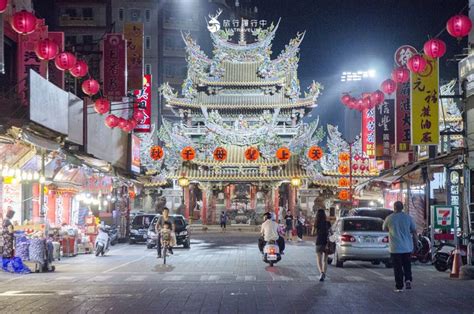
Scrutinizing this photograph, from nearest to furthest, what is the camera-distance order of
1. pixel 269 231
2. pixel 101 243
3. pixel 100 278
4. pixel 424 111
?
pixel 100 278 → pixel 269 231 → pixel 424 111 → pixel 101 243

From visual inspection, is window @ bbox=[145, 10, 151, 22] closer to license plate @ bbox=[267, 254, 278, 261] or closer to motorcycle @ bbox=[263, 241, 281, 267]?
motorcycle @ bbox=[263, 241, 281, 267]

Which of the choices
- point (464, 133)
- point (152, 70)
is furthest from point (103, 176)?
point (152, 70)

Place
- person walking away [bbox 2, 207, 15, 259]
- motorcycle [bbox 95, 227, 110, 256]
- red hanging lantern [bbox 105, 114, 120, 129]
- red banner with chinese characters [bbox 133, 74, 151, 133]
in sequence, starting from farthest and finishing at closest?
red banner with chinese characters [bbox 133, 74, 151, 133] < red hanging lantern [bbox 105, 114, 120, 129] < motorcycle [bbox 95, 227, 110, 256] < person walking away [bbox 2, 207, 15, 259]

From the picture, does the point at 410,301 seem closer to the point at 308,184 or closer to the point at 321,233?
the point at 321,233

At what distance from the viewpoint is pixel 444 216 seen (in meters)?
21.1

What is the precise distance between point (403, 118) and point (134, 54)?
12.3m

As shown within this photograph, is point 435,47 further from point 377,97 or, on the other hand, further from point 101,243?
point 101,243

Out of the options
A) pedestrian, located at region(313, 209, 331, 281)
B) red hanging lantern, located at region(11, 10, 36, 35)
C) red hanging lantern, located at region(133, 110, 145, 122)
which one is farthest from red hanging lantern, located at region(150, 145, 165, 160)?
pedestrian, located at region(313, 209, 331, 281)

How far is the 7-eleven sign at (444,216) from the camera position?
21.0 metres

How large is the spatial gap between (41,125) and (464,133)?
12.9m

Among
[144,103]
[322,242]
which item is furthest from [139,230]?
[322,242]

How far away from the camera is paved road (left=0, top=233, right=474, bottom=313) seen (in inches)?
467

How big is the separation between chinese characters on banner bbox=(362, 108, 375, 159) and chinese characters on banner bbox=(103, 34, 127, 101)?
14.3m

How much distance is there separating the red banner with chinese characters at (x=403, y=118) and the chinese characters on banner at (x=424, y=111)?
5940 mm
